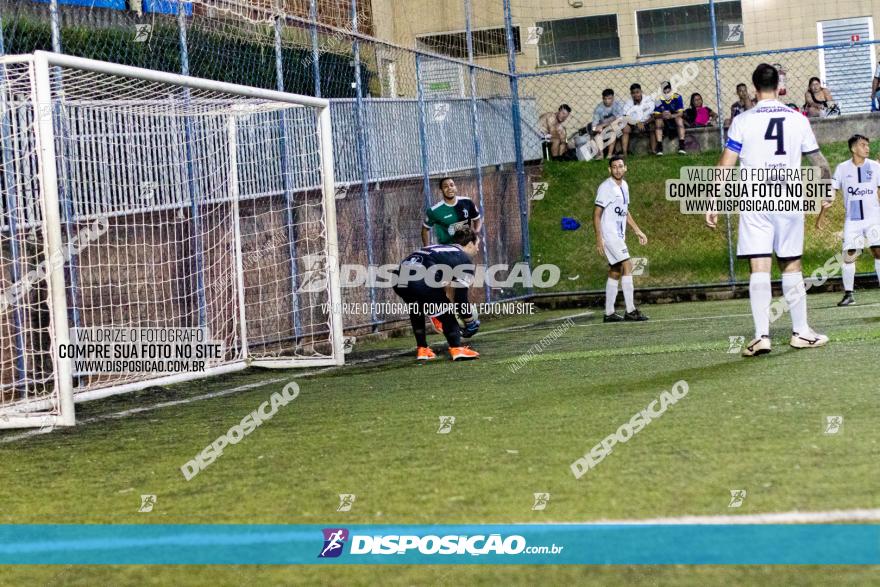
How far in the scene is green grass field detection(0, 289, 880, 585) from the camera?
4.36 metres

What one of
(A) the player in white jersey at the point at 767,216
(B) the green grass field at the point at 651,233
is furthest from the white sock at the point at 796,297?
(B) the green grass field at the point at 651,233

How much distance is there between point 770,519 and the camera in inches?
167

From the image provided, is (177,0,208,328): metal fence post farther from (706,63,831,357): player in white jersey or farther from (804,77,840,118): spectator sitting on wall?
(804,77,840,118): spectator sitting on wall

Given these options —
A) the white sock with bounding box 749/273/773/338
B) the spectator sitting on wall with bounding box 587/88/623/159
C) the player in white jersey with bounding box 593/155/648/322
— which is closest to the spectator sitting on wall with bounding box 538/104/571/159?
the spectator sitting on wall with bounding box 587/88/623/159

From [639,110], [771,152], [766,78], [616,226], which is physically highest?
[639,110]

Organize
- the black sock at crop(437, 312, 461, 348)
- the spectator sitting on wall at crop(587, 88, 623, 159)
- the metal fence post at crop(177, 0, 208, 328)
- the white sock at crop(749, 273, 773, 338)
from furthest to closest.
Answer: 1. the spectator sitting on wall at crop(587, 88, 623, 159)
2. the black sock at crop(437, 312, 461, 348)
3. the metal fence post at crop(177, 0, 208, 328)
4. the white sock at crop(749, 273, 773, 338)

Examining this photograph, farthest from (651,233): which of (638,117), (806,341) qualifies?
(806,341)

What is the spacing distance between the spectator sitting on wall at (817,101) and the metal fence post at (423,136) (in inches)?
352

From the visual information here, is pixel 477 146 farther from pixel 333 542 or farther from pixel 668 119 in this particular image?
pixel 333 542

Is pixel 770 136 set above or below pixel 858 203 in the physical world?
above

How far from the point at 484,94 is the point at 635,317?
15.3 feet

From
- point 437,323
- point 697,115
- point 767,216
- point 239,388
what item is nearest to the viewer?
point 767,216

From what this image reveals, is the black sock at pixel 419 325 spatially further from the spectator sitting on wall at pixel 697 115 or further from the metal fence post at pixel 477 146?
the spectator sitting on wall at pixel 697 115

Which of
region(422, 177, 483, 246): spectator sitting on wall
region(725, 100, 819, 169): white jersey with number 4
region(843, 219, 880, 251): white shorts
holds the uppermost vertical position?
region(725, 100, 819, 169): white jersey with number 4
